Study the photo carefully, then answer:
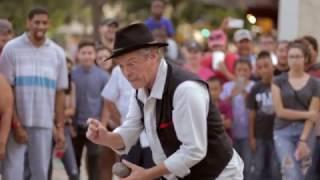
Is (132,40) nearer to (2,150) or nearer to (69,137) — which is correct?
(2,150)

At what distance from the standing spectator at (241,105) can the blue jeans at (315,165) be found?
1.22 meters

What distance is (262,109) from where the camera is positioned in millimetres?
9641

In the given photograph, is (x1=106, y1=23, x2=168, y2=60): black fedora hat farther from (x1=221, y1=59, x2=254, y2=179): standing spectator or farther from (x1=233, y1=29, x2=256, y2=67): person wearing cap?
(x1=233, y1=29, x2=256, y2=67): person wearing cap

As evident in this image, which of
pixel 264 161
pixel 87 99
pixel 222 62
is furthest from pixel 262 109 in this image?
pixel 87 99

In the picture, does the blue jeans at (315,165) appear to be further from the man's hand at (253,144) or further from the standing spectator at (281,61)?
the standing spectator at (281,61)

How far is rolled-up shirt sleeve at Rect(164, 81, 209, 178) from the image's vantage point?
15.4 ft

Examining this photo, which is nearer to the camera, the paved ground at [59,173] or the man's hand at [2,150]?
the man's hand at [2,150]

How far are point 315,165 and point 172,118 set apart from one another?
13.5 feet

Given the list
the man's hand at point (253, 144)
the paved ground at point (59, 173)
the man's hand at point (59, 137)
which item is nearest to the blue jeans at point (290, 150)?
the man's hand at point (253, 144)

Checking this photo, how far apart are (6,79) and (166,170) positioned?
381 centimetres

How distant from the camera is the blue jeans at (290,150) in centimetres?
861

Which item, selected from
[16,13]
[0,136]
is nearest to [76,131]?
[0,136]

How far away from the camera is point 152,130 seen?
495 cm

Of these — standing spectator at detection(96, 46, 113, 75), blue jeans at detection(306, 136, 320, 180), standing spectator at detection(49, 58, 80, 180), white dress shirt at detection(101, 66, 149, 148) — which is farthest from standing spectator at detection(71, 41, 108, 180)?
blue jeans at detection(306, 136, 320, 180)
